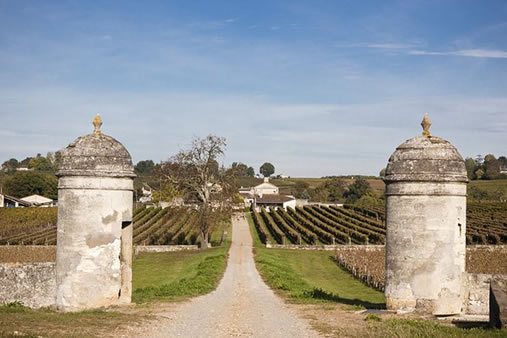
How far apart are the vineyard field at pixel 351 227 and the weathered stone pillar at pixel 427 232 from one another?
38851mm

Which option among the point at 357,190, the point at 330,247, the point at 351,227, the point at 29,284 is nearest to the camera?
the point at 29,284

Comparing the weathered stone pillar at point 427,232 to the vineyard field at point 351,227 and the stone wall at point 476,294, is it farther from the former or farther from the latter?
the vineyard field at point 351,227

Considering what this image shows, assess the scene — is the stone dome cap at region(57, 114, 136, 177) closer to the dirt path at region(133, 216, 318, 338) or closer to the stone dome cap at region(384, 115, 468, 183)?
the dirt path at region(133, 216, 318, 338)

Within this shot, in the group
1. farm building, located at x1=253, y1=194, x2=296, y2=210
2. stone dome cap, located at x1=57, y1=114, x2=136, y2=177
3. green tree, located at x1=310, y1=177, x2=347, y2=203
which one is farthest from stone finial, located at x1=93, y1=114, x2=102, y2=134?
green tree, located at x1=310, y1=177, x2=347, y2=203

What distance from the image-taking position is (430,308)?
15.1m

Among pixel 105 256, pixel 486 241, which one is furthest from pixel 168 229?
pixel 105 256

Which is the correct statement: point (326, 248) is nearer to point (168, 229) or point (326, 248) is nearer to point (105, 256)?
point (168, 229)

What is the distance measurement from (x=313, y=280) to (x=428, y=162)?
1858cm

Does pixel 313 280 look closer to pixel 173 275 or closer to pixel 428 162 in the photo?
pixel 173 275

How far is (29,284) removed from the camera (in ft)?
51.7

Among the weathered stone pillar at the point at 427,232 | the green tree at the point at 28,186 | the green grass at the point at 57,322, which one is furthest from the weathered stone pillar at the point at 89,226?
the green tree at the point at 28,186

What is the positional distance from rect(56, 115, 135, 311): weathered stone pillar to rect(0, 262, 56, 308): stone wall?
0.84 ft

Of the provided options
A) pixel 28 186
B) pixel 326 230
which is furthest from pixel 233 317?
pixel 28 186

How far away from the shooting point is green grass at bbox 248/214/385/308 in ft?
62.3
